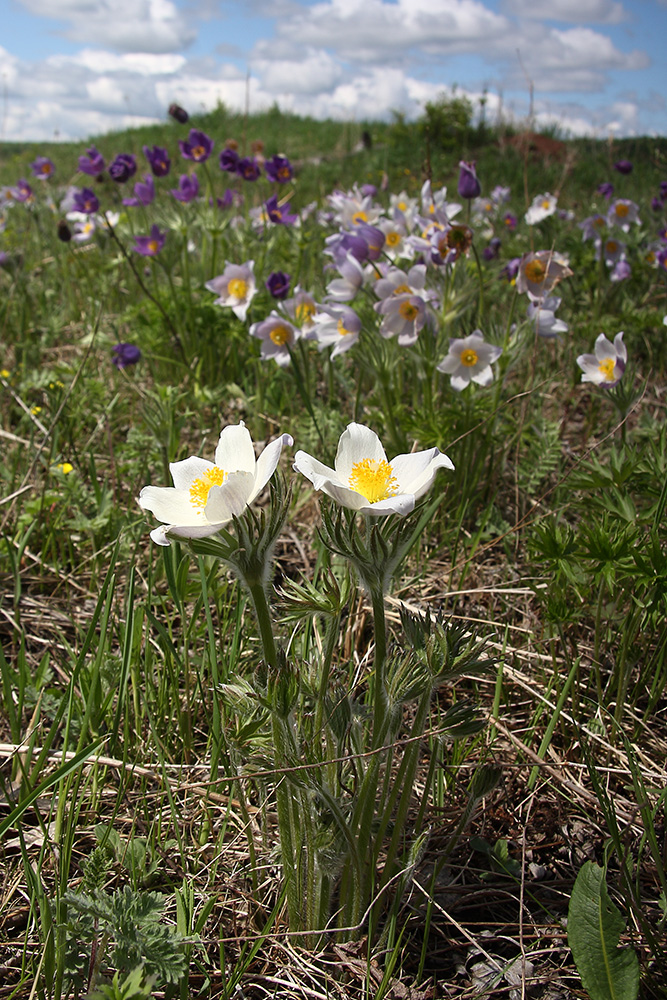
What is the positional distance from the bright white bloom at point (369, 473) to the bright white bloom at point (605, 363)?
1.80m

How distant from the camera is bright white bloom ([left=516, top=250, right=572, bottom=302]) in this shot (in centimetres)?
296

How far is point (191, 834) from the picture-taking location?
163 cm

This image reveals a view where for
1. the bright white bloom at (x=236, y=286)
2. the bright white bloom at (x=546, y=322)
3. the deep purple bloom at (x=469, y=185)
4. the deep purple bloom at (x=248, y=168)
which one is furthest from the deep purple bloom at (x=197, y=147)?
the bright white bloom at (x=546, y=322)

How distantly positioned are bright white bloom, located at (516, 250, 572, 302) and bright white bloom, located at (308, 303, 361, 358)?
71cm

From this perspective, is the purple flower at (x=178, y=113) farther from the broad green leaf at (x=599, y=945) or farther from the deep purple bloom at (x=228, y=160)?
the broad green leaf at (x=599, y=945)

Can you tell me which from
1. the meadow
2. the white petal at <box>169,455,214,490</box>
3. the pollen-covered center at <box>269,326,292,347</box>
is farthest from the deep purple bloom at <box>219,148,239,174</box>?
the white petal at <box>169,455,214,490</box>

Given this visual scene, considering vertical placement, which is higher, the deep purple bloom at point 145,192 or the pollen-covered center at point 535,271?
the deep purple bloom at point 145,192

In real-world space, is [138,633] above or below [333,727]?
below

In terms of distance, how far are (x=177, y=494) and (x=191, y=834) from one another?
2.82 feet

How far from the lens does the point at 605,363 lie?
2.84 meters

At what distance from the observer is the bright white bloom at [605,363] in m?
2.73

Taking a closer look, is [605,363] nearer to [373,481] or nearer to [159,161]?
[373,481]

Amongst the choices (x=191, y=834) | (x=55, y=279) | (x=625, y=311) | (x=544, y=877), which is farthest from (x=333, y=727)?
(x=55, y=279)

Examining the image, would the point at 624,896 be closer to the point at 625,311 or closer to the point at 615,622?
the point at 615,622
